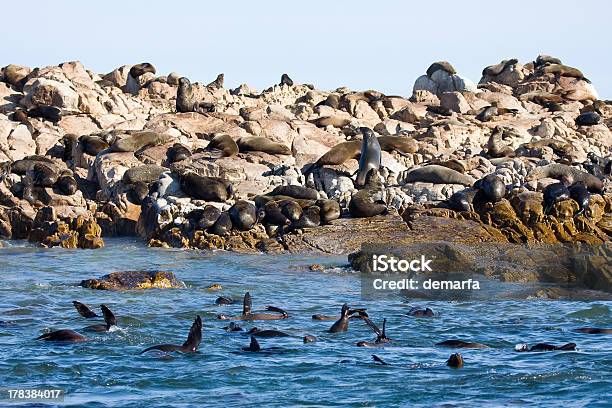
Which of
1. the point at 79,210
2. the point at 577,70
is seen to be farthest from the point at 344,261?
the point at 577,70

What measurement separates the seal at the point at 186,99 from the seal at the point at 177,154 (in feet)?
24.0

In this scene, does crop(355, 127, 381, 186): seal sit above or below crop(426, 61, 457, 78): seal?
below

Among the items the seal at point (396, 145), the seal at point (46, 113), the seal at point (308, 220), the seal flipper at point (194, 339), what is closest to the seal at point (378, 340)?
the seal flipper at point (194, 339)

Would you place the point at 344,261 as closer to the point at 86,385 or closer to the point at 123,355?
the point at 123,355

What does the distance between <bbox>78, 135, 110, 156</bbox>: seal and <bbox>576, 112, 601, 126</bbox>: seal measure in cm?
1980

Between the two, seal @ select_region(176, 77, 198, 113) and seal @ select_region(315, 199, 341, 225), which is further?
seal @ select_region(176, 77, 198, 113)

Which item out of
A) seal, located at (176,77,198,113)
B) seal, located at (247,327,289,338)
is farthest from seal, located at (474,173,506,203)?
seal, located at (176,77,198,113)

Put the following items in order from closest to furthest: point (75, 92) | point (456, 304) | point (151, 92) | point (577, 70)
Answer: point (456, 304)
point (75, 92)
point (151, 92)
point (577, 70)

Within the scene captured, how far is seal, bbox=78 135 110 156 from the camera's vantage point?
31.9 meters

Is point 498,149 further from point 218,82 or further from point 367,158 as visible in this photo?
point 218,82

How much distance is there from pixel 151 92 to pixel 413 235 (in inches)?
885

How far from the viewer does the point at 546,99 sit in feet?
154

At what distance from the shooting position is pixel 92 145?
105 feet

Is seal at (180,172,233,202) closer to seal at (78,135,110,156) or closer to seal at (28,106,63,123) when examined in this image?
seal at (78,135,110,156)
